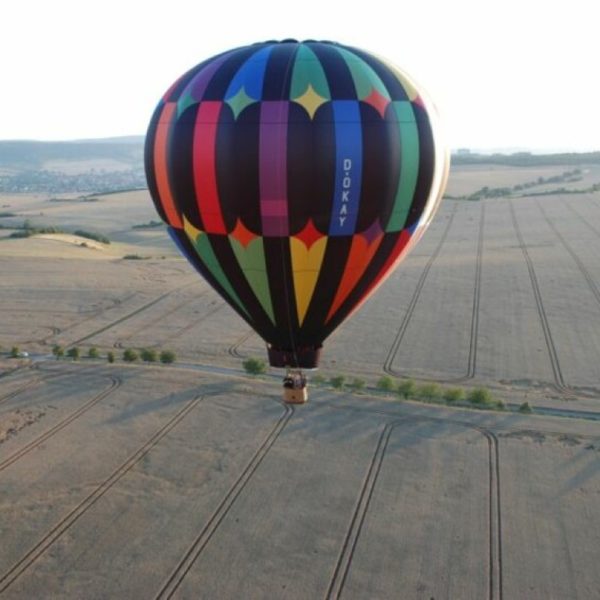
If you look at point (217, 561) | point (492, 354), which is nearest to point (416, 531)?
point (217, 561)

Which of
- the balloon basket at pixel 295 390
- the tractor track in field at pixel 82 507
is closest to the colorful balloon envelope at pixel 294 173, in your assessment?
the balloon basket at pixel 295 390

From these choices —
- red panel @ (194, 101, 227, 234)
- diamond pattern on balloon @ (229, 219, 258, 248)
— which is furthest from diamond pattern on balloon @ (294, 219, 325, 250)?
red panel @ (194, 101, 227, 234)

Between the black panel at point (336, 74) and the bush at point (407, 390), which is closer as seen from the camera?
the black panel at point (336, 74)

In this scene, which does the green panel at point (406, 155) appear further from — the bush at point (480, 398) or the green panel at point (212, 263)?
the bush at point (480, 398)

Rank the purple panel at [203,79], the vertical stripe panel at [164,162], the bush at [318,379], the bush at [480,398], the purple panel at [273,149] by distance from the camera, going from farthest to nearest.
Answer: the bush at [318,379], the bush at [480,398], the vertical stripe panel at [164,162], the purple panel at [203,79], the purple panel at [273,149]

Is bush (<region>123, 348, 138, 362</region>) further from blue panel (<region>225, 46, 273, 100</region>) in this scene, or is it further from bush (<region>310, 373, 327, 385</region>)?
blue panel (<region>225, 46, 273, 100</region>)

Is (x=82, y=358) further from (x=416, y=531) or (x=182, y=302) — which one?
(x=416, y=531)

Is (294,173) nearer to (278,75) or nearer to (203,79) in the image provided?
(278,75)
